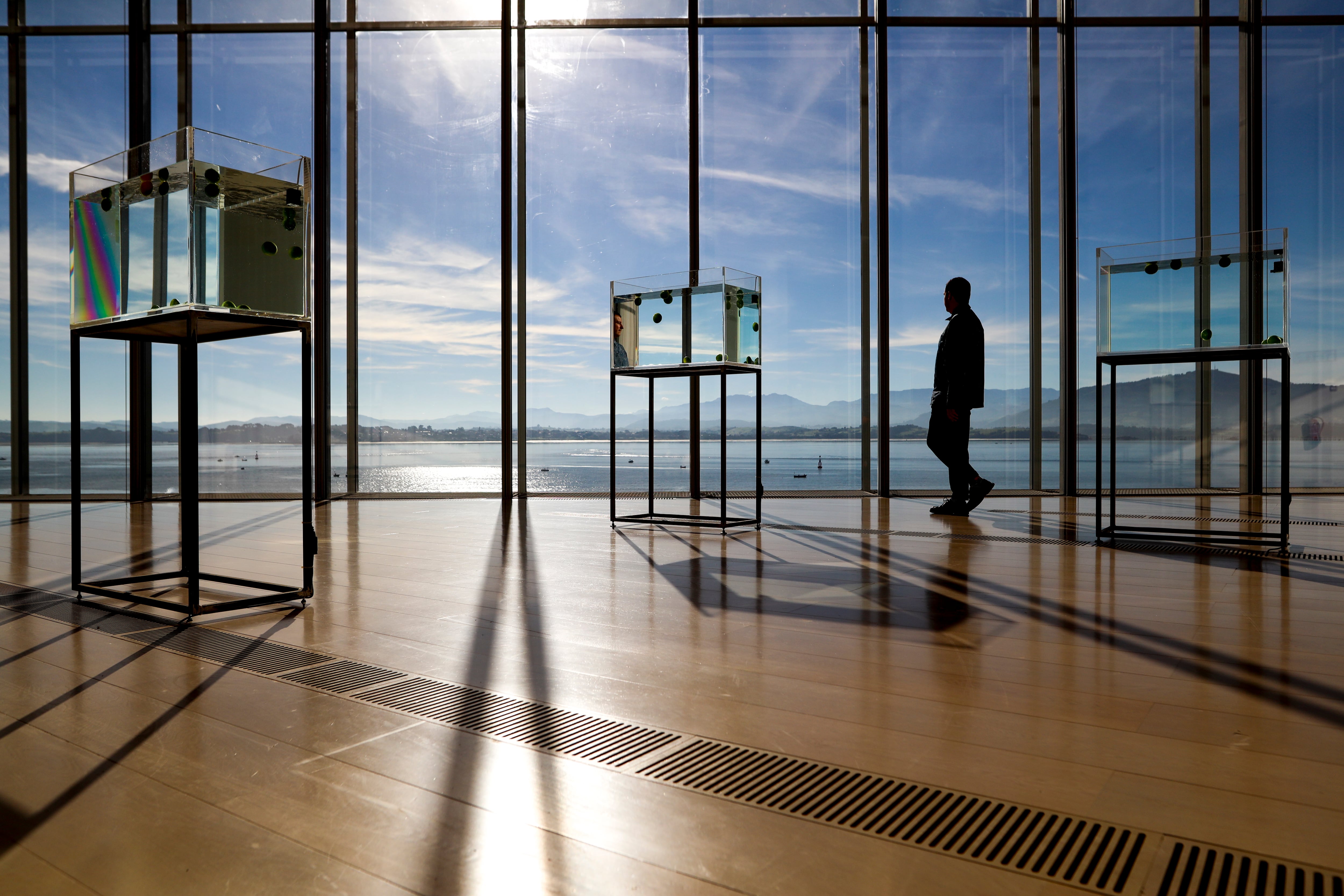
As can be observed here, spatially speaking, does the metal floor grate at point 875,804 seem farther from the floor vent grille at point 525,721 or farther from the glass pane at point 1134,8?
the glass pane at point 1134,8

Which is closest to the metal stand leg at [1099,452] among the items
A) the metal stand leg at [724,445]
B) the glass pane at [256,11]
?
the metal stand leg at [724,445]

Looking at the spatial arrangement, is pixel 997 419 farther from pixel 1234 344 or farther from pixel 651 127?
pixel 651 127

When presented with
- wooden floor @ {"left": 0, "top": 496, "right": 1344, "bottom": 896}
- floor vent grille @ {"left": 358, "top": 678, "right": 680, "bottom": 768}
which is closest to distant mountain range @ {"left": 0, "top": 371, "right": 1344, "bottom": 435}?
wooden floor @ {"left": 0, "top": 496, "right": 1344, "bottom": 896}

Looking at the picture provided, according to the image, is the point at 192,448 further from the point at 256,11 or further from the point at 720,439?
the point at 256,11

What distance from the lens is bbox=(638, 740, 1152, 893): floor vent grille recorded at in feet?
3.28

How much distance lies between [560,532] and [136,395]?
426cm

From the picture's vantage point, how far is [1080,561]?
3.33m

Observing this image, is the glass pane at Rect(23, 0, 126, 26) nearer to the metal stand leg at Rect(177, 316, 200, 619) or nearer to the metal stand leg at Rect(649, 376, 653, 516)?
the metal stand leg at Rect(649, 376, 653, 516)

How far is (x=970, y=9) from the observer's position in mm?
6738

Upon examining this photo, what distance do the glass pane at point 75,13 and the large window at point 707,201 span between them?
0.9 inches

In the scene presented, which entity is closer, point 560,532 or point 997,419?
point 560,532

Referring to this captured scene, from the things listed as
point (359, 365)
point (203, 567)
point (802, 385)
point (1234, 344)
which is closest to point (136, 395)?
point (359, 365)

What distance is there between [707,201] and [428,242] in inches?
90.6

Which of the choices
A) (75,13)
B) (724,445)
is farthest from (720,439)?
(75,13)
